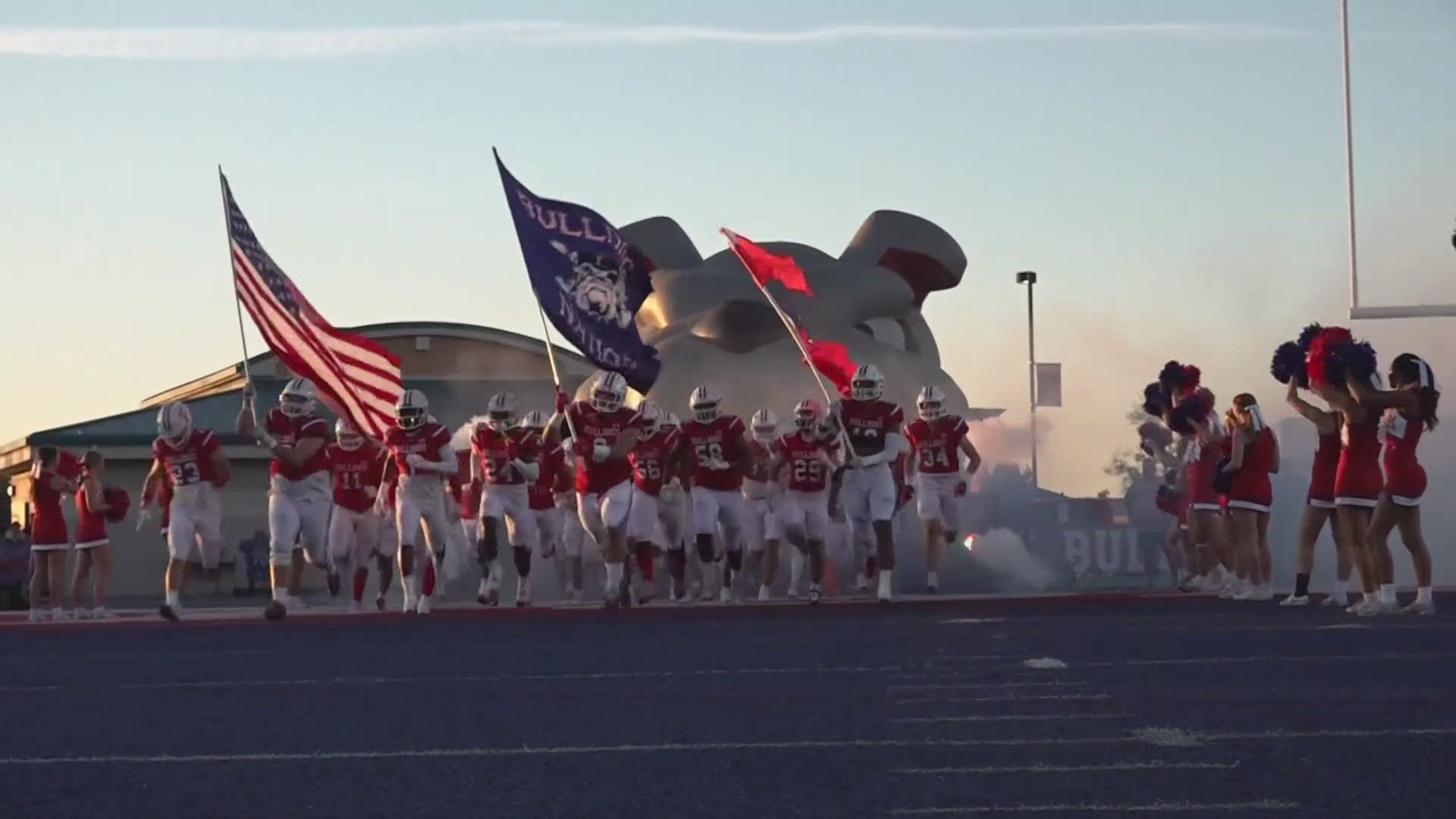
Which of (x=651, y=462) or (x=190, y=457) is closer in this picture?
(x=190, y=457)

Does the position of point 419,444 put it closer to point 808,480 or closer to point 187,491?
point 187,491

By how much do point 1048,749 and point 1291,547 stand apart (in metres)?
17.1

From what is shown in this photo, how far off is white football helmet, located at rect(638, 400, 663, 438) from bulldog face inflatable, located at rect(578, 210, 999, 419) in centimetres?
897

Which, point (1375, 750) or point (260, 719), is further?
point (260, 719)

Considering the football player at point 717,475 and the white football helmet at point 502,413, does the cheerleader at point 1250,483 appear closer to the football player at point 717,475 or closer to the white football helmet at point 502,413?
the football player at point 717,475

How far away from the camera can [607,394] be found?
16.8m

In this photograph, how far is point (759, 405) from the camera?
28.2m

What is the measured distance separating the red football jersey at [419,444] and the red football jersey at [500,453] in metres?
0.62

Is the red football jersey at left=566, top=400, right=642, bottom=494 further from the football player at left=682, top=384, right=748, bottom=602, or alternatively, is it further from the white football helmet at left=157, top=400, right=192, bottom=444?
the white football helmet at left=157, top=400, right=192, bottom=444

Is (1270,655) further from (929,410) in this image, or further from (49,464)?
(49,464)

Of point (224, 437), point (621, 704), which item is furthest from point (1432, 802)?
point (224, 437)

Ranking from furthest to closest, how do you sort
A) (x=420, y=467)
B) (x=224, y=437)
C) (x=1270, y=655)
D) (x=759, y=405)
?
(x=224, y=437)
(x=759, y=405)
(x=420, y=467)
(x=1270, y=655)

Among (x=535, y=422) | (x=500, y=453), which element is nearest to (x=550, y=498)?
(x=535, y=422)

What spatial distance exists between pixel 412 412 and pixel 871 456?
3669 mm
